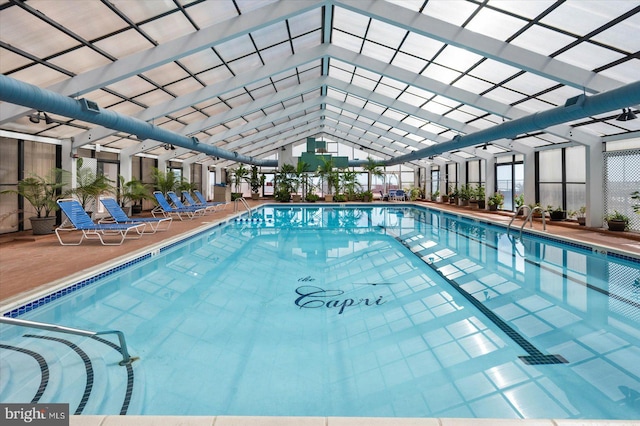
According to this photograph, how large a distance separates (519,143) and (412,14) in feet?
28.2

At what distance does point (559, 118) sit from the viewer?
7801 mm

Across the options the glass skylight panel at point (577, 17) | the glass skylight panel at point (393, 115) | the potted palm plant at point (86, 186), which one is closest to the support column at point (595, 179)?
the glass skylight panel at point (577, 17)

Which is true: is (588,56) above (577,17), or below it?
below

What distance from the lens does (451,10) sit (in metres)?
7.39

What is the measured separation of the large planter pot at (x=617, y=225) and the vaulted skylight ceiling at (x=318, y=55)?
7.36 ft

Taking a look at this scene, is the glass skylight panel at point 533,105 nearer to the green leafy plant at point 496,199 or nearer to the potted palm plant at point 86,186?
the green leafy plant at point 496,199

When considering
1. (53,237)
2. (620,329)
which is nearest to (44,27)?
(53,237)

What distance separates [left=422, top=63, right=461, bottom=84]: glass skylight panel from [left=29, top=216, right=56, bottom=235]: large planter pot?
413 inches

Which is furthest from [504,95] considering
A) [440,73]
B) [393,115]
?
[393,115]

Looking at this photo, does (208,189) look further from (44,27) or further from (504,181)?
(44,27)

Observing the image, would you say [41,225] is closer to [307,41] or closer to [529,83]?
[307,41]

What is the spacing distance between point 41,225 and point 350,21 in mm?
9037

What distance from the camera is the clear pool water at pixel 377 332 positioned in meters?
2.69

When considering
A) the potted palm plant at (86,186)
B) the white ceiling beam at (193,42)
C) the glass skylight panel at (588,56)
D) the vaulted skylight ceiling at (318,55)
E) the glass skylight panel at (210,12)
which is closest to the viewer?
the vaulted skylight ceiling at (318,55)
